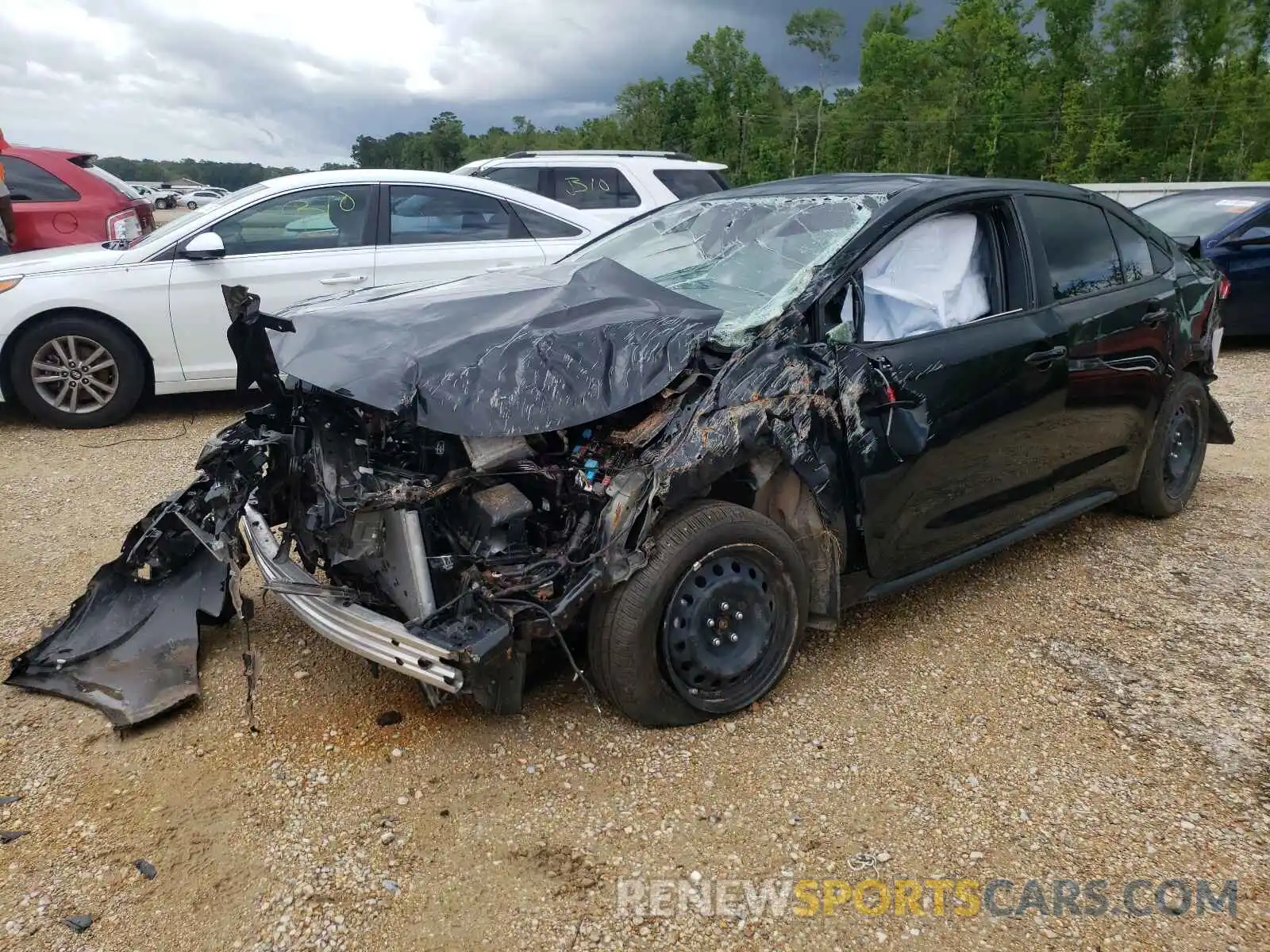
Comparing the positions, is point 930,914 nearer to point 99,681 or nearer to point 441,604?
point 441,604

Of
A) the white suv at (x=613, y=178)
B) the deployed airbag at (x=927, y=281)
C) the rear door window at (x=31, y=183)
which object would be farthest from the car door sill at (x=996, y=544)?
the rear door window at (x=31, y=183)

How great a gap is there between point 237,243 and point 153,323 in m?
0.77

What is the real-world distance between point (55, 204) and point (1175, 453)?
895cm

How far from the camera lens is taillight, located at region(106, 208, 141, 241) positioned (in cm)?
818

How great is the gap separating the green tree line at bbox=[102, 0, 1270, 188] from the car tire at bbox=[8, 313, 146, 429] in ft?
92.1

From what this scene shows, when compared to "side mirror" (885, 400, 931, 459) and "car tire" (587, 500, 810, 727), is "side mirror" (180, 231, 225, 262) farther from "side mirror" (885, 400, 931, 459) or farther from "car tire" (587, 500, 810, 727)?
"side mirror" (885, 400, 931, 459)

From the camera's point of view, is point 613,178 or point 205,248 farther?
point 613,178

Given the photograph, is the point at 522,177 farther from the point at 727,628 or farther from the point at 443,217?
the point at 727,628

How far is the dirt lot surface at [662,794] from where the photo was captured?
2.21 metres

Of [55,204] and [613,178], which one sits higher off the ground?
[613,178]

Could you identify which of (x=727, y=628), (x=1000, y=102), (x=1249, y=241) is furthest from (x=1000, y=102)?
(x=727, y=628)

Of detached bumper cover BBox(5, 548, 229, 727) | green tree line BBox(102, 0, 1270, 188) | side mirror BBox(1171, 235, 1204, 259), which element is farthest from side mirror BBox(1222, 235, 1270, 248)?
green tree line BBox(102, 0, 1270, 188)

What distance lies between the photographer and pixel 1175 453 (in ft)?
15.2

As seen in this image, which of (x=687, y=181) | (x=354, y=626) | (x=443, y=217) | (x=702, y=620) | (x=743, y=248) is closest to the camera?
(x=354, y=626)
